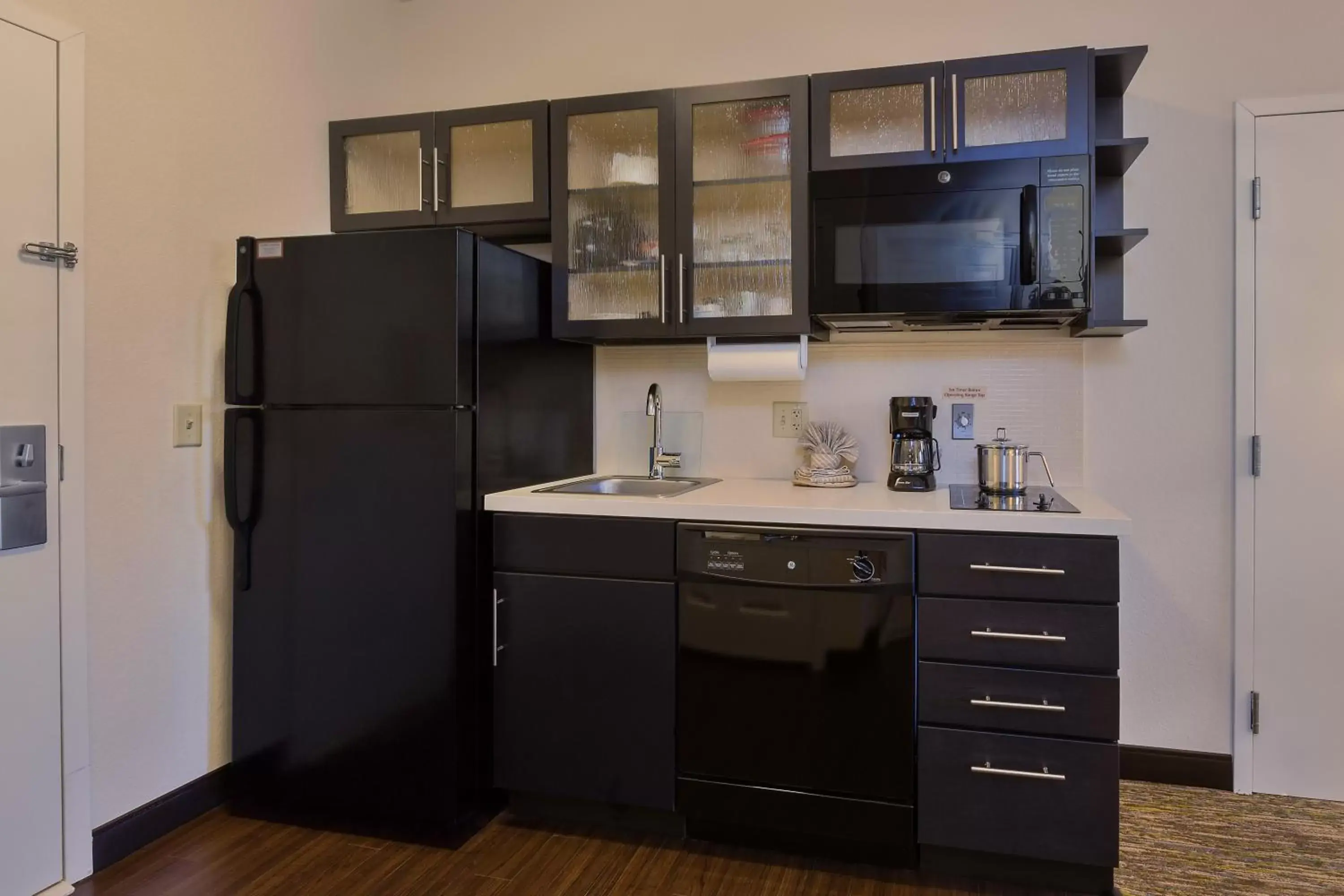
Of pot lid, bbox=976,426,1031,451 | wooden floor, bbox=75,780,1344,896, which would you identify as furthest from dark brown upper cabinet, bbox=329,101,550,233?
wooden floor, bbox=75,780,1344,896

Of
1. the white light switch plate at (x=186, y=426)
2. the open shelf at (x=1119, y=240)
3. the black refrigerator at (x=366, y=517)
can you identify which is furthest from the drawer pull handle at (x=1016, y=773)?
the white light switch plate at (x=186, y=426)

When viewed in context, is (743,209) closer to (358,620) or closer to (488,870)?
(358,620)

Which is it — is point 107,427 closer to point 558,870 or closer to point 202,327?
point 202,327

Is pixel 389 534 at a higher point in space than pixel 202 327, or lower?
lower

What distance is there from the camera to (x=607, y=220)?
2518 mm

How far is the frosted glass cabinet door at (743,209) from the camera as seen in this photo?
92.5 inches

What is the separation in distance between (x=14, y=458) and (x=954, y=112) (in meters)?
2.43

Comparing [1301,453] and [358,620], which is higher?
[1301,453]

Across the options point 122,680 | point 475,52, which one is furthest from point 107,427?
point 475,52

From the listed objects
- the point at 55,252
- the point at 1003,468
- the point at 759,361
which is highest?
the point at 55,252

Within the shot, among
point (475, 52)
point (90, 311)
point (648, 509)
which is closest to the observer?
point (90, 311)

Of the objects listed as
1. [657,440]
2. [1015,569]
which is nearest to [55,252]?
[657,440]

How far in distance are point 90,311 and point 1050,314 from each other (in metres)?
2.43

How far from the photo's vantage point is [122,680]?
2107 mm
